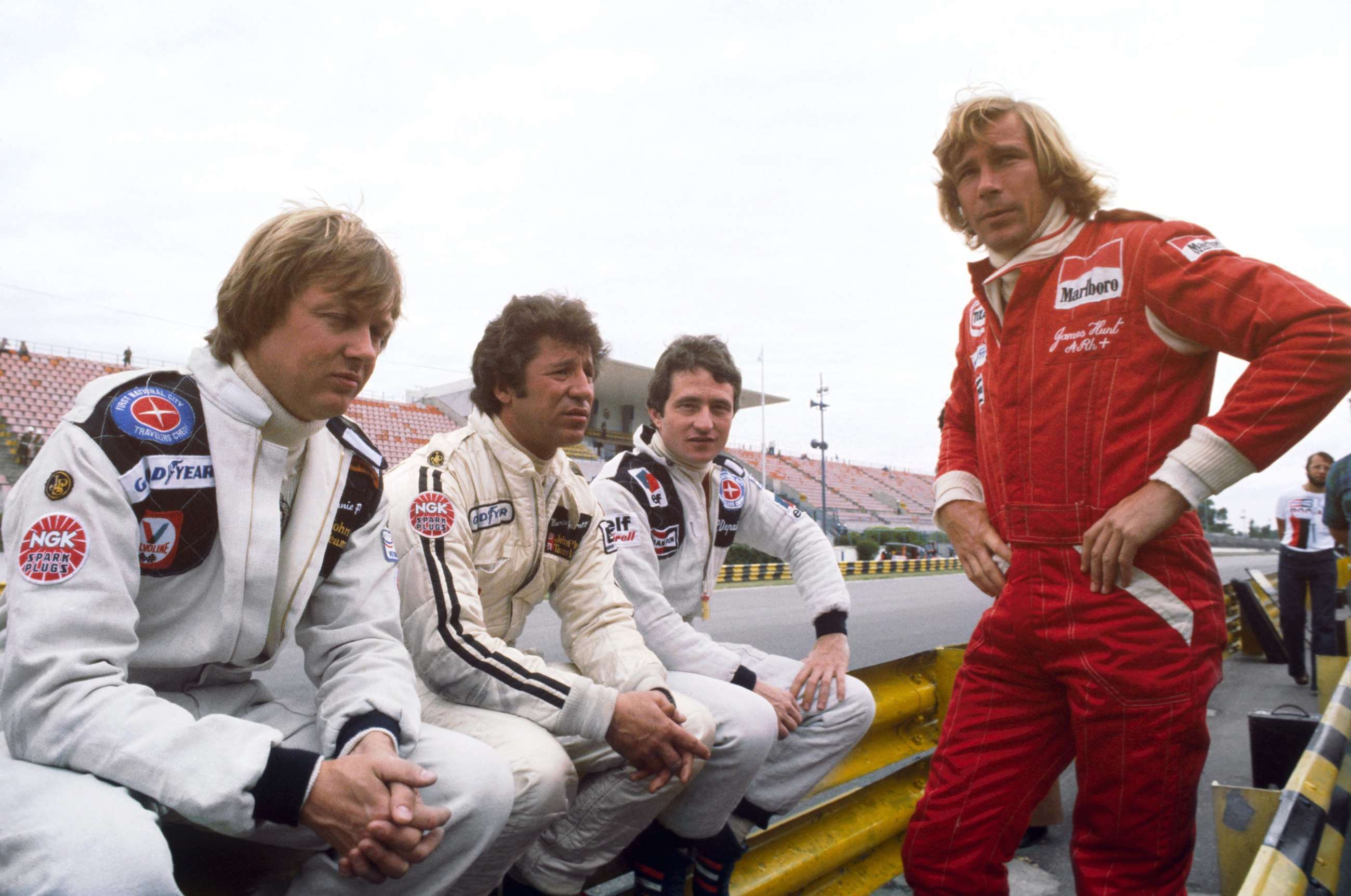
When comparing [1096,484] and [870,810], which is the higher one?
[1096,484]

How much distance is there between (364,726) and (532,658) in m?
0.52

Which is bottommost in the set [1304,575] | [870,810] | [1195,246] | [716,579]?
[870,810]

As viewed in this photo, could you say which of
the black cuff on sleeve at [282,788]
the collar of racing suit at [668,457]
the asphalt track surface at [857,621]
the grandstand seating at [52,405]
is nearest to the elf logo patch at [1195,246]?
the collar of racing suit at [668,457]

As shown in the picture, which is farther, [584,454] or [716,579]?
[584,454]

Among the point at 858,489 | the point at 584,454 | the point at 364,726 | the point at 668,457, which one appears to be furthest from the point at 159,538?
the point at 858,489

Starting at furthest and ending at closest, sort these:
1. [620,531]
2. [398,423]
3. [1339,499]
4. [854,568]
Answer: [398,423] → [854,568] → [1339,499] → [620,531]

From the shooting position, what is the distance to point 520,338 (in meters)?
2.39

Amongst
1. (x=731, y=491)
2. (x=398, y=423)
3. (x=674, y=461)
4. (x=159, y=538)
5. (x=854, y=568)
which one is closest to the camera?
(x=159, y=538)

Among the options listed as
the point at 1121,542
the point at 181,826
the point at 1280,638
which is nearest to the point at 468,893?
the point at 181,826

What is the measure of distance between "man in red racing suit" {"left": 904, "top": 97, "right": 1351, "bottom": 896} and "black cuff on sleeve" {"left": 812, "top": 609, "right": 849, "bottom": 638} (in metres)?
0.82

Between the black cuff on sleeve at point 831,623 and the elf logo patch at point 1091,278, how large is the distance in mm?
1358

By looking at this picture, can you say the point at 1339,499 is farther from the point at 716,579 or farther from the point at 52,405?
the point at 52,405

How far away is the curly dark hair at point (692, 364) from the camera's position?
2918 mm

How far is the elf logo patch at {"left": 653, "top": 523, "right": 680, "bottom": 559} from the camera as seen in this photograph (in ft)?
8.90
